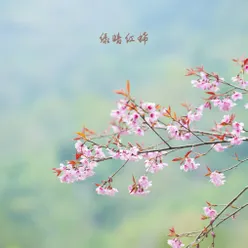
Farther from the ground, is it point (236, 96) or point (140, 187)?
point (236, 96)

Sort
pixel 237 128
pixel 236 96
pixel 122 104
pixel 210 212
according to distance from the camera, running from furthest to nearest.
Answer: pixel 210 212
pixel 236 96
pixel 237 128
pixel 122 104

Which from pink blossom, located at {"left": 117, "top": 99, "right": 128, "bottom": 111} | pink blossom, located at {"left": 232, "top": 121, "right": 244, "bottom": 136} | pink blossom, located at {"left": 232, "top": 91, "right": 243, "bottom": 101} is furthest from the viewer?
pink blossom, located at {"left": 232, "top": 91, "right": 243, "bottom": 101}

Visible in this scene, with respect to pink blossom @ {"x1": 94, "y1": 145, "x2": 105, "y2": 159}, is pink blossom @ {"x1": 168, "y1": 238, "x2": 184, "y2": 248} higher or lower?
lower

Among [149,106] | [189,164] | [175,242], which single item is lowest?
[175,242]

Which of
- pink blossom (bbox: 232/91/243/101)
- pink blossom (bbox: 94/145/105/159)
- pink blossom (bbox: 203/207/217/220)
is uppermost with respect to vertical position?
pink blossom (bbox: 232/91/243/101)


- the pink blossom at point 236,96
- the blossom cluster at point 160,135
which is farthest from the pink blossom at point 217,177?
the pink blossom at point 236,96

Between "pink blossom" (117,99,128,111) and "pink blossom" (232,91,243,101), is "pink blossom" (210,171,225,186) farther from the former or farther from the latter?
"pink blossom" (117,99,128,111)

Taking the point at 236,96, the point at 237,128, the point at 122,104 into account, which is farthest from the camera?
the point at 236,96

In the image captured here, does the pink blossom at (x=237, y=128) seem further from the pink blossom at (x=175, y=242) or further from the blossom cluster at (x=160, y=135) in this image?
the pink blossom at (x=175, y=242)

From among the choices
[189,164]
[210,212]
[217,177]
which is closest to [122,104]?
[189,164]

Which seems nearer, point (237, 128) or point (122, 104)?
point (122, 104)

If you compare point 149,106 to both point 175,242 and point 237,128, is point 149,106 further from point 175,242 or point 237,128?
point 175,242

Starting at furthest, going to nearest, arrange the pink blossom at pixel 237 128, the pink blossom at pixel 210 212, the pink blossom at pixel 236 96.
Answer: the pink blossom at pixel 210 212 < the pink blossom at pixel 236 96 < the pink blossom at pixel 237 128

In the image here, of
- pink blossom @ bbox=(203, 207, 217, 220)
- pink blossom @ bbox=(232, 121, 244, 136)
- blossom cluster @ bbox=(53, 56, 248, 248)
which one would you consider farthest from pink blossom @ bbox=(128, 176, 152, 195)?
pink blossom @ bbox=(232, 121, 244, 136)
